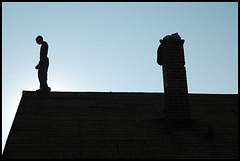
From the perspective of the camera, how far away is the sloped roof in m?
7.38

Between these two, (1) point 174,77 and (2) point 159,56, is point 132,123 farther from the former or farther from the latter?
(2) point 159,56

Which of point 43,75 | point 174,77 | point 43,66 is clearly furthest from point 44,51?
point 174,77

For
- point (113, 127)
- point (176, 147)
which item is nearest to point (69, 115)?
point (113, 127)

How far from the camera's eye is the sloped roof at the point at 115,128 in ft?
24.2

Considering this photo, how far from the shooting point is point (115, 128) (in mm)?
8469

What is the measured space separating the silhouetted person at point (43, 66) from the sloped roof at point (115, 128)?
464 mm

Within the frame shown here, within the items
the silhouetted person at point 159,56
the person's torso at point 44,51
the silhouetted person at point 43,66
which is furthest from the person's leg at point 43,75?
the silhouetted person at point 159,56

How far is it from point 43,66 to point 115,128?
12.3 ft

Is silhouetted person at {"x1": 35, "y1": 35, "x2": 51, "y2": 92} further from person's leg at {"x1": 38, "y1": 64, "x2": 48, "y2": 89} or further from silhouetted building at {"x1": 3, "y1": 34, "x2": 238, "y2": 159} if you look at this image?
silhouetted building at {"x1": 3, "y1": 34, "x2": 238, "y2": 159}

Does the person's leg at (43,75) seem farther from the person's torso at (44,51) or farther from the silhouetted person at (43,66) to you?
the person's torso at (44,51)

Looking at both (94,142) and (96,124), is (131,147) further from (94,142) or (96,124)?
(96,124)

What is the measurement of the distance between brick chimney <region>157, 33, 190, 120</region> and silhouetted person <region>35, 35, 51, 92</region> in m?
3.39

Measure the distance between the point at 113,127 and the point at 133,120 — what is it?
72 cm

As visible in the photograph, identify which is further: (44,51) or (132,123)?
(44,51)
